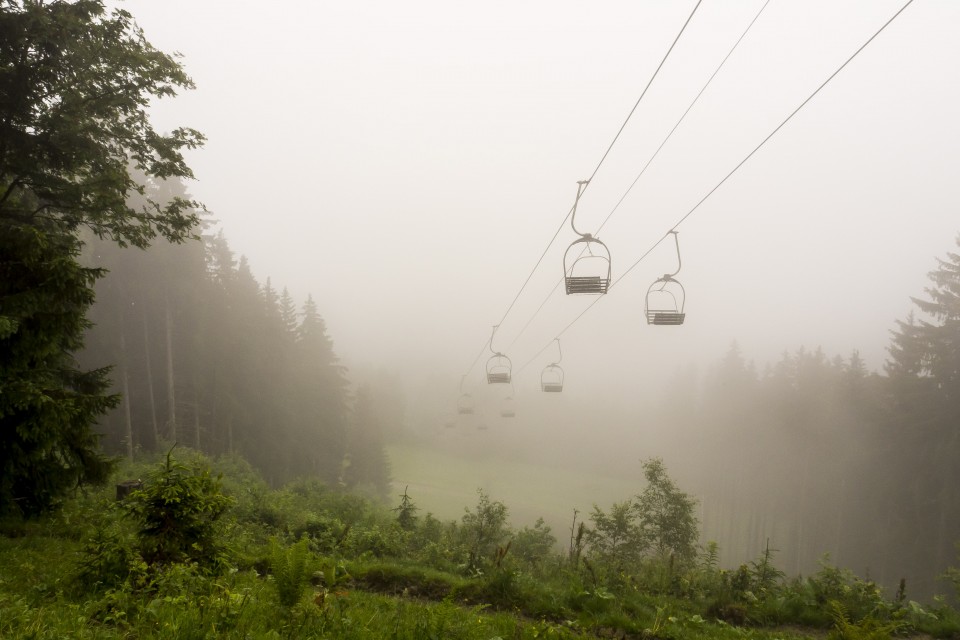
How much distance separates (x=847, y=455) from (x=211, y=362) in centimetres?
5874

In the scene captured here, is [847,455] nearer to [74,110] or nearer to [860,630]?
[860,630]

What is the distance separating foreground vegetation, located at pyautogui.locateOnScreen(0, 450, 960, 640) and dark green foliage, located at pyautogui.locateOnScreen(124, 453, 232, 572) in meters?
0.02

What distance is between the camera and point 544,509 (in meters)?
63.4

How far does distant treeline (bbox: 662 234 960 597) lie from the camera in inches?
1406

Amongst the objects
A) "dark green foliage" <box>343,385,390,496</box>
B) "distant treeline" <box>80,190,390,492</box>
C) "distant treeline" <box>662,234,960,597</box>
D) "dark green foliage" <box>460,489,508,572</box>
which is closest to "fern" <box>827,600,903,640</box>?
"dark green foliage" <box>460,489,508,572</box>

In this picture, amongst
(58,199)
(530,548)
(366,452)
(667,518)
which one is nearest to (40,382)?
(58,199)

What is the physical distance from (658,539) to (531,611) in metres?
18.3

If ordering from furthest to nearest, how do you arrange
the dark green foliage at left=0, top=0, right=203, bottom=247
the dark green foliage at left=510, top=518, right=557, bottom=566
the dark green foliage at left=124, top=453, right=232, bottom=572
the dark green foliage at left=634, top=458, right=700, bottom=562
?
the dark green foliage at left=634, top=458, right=700, bottom=562, the dark green foliage at left=510, top=518, right=557, bottom=566, the dark green foliage at left=0, top=0, right=203, bottom=247, the dark green foliage at left=124, top=453, right=232, bottom=572

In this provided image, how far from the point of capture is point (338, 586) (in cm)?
874

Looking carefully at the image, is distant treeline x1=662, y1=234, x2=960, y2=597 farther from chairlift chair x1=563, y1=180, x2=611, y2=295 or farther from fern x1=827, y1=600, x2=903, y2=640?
chairlift chair x1=563, y1=180, x2=611, y2=295

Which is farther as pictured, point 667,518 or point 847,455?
point 847,455

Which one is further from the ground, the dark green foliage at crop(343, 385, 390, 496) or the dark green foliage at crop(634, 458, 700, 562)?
the dark green foliage at crop(634, 458, 700, 562)

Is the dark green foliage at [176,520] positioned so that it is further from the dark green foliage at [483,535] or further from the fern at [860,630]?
the fern at [860,630]

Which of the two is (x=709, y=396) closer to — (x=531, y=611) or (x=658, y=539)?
(x=658, y=539)
